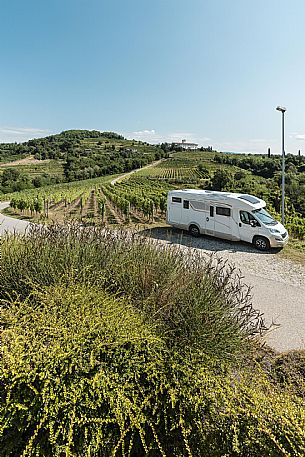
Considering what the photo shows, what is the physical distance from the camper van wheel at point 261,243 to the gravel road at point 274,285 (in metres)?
0.24

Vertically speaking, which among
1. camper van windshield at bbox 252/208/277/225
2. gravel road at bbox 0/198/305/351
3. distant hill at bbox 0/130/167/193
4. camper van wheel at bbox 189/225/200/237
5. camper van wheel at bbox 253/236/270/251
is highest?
distant hill at bbox 0/130/167/193

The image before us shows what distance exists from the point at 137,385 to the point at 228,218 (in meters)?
9.13

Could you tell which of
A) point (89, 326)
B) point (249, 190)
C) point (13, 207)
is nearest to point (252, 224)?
point (89, 326)

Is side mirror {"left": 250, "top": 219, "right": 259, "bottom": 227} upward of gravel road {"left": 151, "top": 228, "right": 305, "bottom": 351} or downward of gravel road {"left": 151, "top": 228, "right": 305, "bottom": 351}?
upward

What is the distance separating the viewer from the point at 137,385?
1884 mm

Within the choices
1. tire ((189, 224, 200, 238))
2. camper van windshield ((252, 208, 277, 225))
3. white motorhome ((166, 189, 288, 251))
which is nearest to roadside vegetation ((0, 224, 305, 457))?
white motorhome ((166, 189, 288, 251))

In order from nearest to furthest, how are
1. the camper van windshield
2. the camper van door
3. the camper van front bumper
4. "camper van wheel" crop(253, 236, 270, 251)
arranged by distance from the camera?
the camper van front bumper, "camper van wheel" crop(253, 236, 270, 251), the camper van windshield, the camper van door

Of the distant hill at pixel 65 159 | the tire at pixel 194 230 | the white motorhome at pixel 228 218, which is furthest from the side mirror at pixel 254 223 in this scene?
the distant hill at pixel 65 159

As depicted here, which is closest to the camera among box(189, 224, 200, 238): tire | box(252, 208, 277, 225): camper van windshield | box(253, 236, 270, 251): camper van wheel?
box(253, 236, 270, 251): camper van wheel

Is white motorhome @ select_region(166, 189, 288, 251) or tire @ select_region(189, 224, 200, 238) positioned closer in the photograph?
white motorhome @ select_region(166, 189, 288, 251)

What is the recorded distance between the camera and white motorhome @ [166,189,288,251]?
9.80 m

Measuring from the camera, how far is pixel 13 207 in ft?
70.0

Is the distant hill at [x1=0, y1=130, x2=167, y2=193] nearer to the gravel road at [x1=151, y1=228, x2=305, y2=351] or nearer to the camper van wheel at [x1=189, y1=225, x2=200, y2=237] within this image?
the camper van wheel at [x1=189, y1=225, x2=200, y2=237]

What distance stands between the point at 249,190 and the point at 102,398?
4140 centimetres
